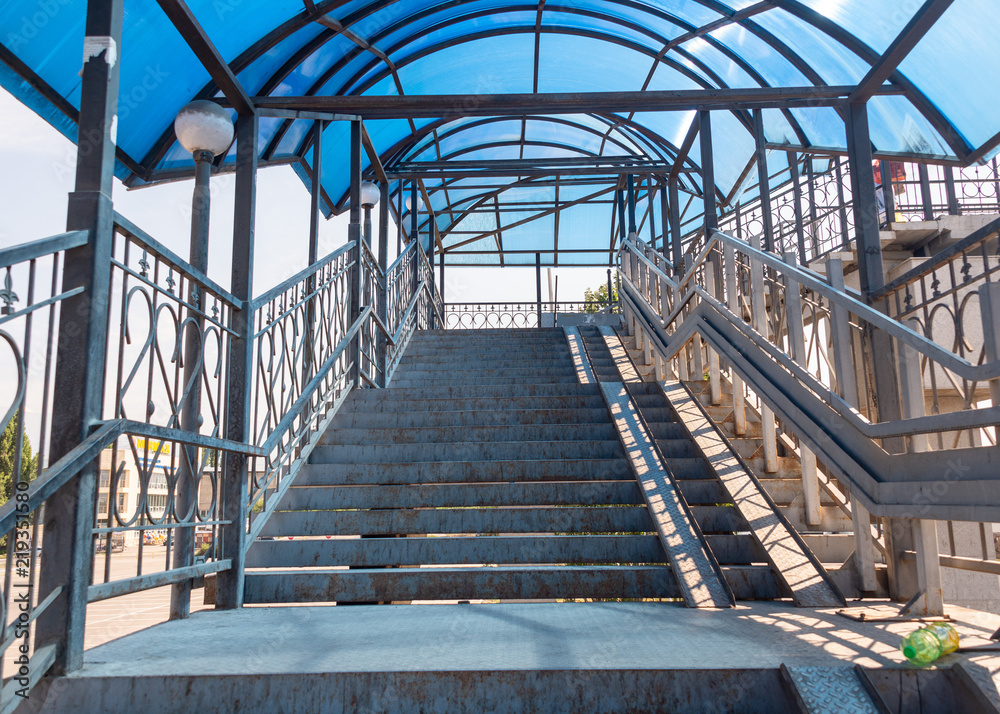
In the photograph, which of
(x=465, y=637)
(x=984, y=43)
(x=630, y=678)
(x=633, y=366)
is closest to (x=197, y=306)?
(x=465, y=637)

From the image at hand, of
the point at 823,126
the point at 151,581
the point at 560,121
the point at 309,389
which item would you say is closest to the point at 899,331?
the point at 151,581

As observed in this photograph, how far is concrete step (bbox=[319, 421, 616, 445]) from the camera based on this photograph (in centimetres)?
533

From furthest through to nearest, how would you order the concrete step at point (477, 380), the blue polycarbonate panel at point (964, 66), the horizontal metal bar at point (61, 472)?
the concrete step at point (477, 380) → the blue polycarbonate panel at point (964, 66) → the horizontal metal bar at point (61, 472)

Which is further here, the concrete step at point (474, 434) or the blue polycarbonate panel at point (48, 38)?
the concrete step at point (474, 434)

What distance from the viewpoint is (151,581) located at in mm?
2764

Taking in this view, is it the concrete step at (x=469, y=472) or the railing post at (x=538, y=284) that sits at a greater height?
the railing post at (x=538, y=284)

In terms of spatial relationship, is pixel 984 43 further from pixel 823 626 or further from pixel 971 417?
pixel 823 626

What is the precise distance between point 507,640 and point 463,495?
1823mm

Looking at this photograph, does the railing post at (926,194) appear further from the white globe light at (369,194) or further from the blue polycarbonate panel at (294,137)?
the blue polycarbonate panel at (294,137)

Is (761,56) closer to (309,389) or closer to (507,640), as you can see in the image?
(309,389)

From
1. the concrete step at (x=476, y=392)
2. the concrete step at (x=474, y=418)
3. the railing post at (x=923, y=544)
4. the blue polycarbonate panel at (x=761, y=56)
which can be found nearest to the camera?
the railing post at (x=923, y=544)

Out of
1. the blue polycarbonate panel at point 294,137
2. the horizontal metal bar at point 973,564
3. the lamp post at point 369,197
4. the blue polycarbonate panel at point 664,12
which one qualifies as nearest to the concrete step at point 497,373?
the lamp post at point 369,197

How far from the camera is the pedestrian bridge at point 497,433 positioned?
7.15 feet

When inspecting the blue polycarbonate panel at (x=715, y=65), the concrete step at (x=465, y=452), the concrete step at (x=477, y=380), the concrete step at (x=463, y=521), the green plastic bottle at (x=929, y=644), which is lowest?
the green plastic bottle at (x=929, y=644)
